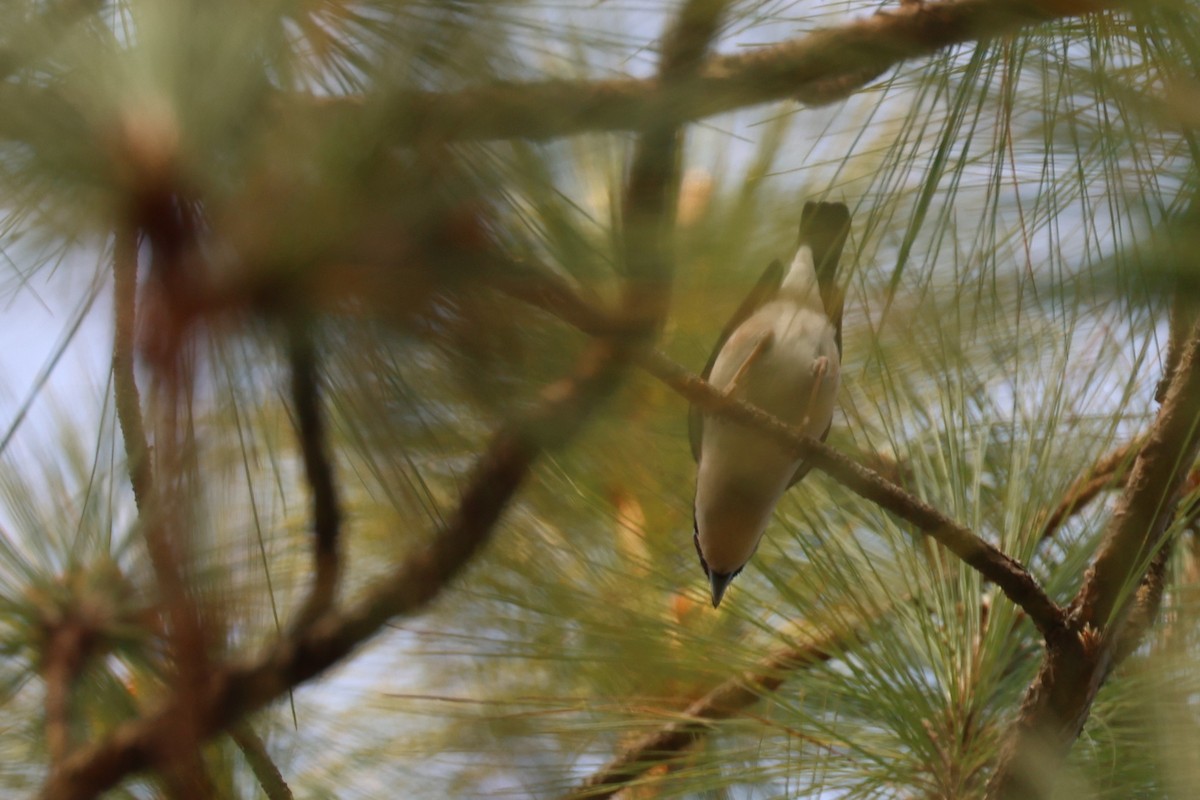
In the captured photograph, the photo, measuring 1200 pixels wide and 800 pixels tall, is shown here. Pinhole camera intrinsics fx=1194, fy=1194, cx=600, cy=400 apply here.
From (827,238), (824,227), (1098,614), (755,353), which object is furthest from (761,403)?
(1098,614)

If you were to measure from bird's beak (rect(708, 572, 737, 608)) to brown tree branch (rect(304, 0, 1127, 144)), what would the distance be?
1.21 m

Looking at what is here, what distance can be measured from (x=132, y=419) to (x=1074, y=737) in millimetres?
1203

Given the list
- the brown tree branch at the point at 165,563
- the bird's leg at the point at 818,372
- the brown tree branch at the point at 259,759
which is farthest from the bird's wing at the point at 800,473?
the brown tree branch at the point at 165,563

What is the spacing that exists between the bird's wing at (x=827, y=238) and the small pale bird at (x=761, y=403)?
0.01 m

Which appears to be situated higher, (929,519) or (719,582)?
(929,519)

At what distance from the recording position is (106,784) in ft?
4.20

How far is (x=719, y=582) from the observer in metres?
2.27

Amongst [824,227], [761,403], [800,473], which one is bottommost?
[800,473]

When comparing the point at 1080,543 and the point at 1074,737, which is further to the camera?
the point at 1080,543

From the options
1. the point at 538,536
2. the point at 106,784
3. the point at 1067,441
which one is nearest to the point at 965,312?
the point at 1067,441

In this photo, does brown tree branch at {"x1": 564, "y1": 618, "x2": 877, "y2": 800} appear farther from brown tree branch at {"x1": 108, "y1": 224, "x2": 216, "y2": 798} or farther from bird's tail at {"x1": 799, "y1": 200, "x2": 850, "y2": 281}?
brown tree branch at {"x1": 108, "y1": 224, "x2": 216, "y2": 798}

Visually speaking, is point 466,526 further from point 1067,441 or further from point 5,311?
point 1067,441

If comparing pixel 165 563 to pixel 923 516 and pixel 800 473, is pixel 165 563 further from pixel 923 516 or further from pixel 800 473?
pixel 800 473

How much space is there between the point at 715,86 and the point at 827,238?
101 centimetres
